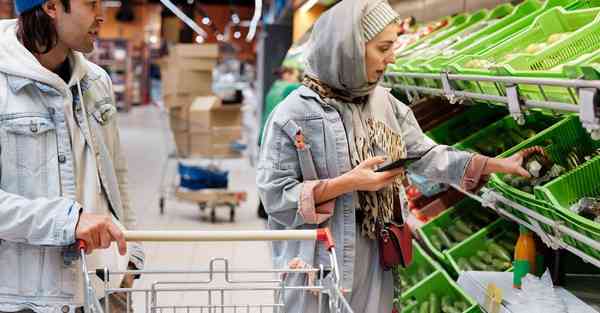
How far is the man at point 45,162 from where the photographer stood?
2162mm

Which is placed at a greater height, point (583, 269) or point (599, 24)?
point (599, 24)

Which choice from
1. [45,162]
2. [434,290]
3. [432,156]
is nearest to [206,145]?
[434,290]

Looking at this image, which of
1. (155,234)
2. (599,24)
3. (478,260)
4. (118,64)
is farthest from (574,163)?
(118,64)

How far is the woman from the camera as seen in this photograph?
272 centimetres

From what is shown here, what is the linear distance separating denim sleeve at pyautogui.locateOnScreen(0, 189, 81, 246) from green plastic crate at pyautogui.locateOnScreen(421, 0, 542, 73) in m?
1.71

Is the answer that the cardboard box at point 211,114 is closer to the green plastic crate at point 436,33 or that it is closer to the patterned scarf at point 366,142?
the green plastic crate at point 436,33

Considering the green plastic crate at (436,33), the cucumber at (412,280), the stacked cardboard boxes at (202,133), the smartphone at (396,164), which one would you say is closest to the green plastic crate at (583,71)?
the smartphone at (396,164)

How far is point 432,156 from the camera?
3.10m

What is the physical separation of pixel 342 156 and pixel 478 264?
1.20m

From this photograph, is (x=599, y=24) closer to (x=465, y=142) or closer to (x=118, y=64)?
(x=465, y=142)

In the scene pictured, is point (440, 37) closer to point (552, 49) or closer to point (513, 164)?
point (513, 164)

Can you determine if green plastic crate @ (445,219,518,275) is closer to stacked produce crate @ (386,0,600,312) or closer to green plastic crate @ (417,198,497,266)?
stacked produce crate @ (386,0,600,312)

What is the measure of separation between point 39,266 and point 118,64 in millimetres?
26776

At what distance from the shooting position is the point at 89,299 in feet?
6.37
